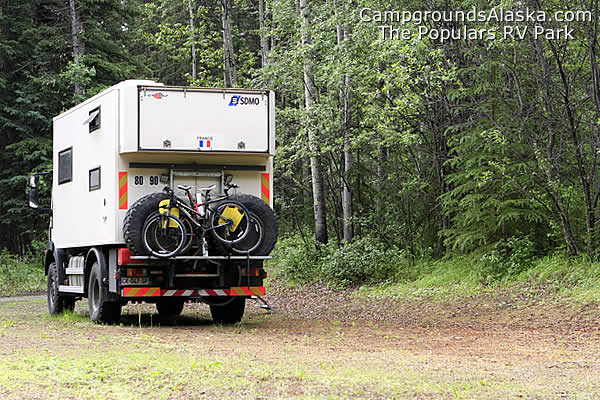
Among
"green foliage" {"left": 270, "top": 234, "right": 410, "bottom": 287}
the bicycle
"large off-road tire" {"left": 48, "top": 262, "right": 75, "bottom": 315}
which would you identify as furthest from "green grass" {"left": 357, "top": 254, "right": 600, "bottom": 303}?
"large off-road tire" {"left": 48, "top": 262, "right": 75, "bottom": 315}

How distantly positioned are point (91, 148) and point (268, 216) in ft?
11.6

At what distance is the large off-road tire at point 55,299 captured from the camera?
1602 cm

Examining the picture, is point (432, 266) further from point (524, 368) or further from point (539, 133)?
point (524, 368)

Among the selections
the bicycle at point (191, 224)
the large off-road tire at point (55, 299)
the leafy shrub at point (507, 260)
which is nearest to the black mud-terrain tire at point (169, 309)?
the large off-road tire at point (55, 299)

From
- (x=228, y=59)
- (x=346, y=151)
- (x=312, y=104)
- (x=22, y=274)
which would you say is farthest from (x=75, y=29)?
(x=346, y=151)

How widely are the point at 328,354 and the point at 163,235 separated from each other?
3928 mm

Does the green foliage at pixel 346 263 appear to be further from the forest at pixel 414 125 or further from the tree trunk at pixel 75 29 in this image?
the tree trunk at pixel 75 29

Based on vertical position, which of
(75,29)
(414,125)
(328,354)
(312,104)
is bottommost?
(328,354)

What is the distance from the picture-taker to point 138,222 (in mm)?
11906

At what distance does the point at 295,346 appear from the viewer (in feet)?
33.4

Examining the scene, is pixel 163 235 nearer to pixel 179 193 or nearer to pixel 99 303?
pixel 179 193

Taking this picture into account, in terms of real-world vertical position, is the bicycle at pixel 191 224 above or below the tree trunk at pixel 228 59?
below

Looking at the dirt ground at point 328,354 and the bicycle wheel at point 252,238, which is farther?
the bicycle wheel at point 252,238

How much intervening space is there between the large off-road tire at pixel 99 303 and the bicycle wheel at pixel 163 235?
5.58 ft
